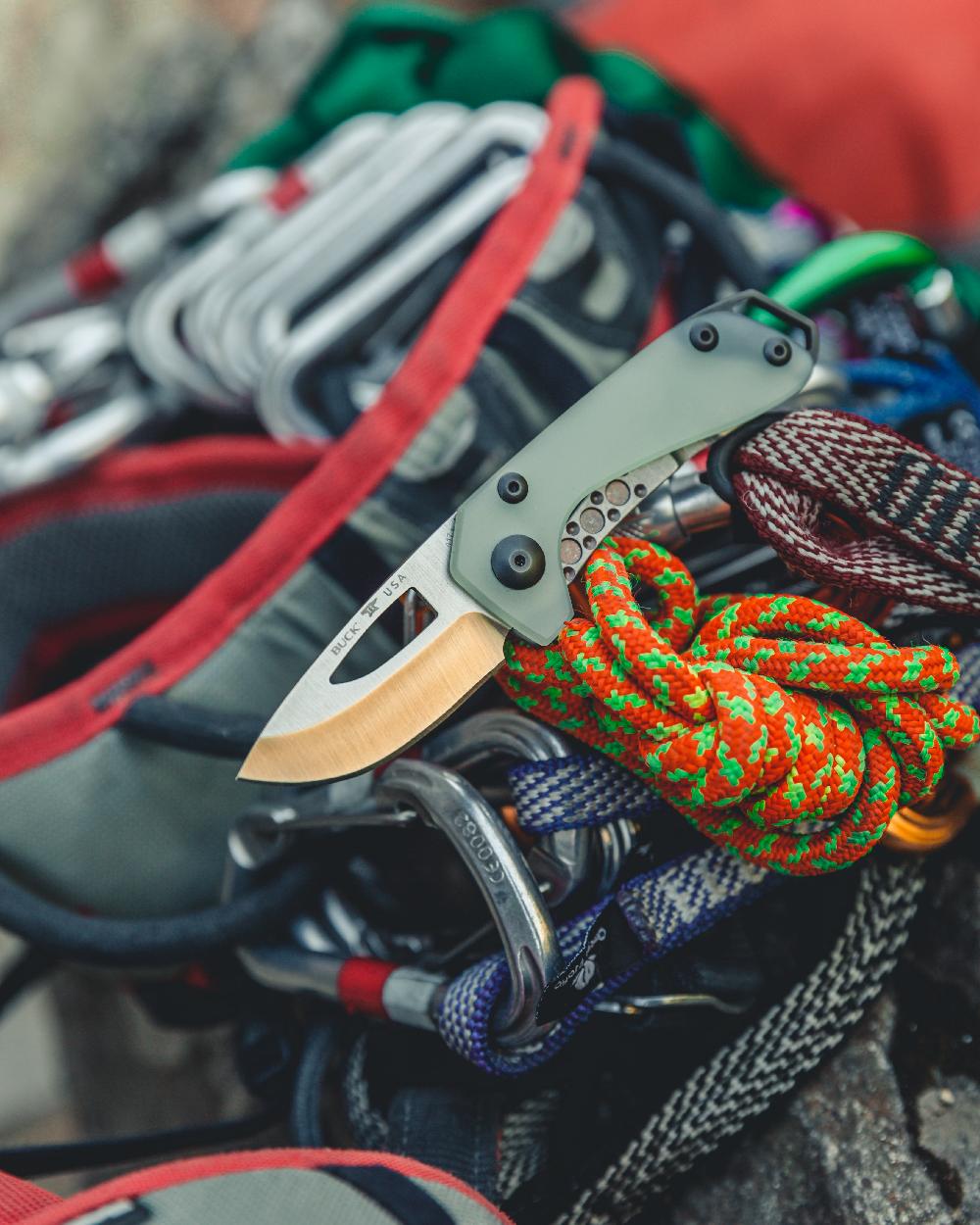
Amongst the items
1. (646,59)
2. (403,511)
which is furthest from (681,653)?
(646,59)

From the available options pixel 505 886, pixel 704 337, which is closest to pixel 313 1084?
pixel 505 886

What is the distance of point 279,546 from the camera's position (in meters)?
Answer: 0.65

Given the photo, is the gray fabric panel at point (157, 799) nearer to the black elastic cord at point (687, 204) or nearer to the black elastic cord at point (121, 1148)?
the black elastic cord at point (121, 1148)

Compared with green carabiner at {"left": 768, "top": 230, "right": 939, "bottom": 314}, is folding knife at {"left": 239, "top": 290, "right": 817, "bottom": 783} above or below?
above

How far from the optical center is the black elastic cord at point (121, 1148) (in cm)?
66

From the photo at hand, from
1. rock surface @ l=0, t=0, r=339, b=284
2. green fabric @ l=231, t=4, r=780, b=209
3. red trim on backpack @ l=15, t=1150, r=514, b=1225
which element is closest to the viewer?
red trim on backpack @ l=15, t=1150, r=514, b=1225

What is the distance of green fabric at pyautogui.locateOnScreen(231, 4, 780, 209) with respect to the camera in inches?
37.9

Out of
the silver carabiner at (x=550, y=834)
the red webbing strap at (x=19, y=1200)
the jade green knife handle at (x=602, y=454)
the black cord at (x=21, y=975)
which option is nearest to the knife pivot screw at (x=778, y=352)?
the jade green knife handle at (x=602, y=454)

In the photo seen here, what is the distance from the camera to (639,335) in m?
0.75

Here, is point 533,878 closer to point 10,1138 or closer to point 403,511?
point 403,511

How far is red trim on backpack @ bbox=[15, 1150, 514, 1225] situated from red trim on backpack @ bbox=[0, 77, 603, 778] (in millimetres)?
268

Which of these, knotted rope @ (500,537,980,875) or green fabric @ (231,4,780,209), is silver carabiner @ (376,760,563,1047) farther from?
green fabric @ (231,4,780,209)

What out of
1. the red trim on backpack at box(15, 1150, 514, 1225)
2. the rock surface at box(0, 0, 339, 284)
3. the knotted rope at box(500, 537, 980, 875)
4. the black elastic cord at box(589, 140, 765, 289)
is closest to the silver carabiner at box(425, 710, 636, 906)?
the knotted rope at box(500, 537, 980, 875)

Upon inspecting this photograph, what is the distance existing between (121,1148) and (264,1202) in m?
0.29
